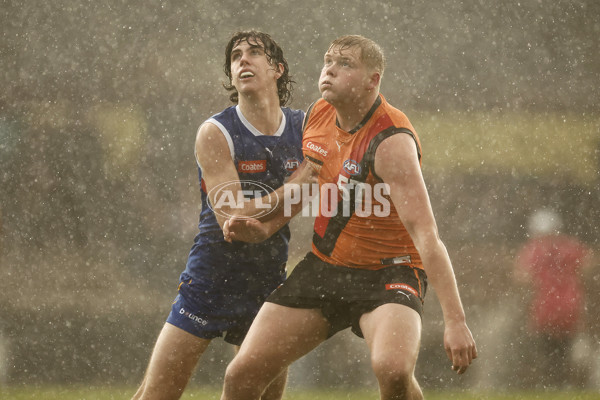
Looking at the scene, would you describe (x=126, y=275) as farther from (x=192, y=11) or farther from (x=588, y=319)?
(x=588, y=319)

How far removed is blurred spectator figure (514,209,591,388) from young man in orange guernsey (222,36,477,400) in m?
4.80

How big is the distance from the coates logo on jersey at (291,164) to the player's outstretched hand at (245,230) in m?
0.36

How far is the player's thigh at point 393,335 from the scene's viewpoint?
2.71m

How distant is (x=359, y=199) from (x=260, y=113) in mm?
762

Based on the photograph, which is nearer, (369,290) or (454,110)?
(369,290)

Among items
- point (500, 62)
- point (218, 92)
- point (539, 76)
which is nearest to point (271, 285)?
point (218, 92)

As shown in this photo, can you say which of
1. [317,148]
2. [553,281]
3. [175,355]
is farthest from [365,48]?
[553,281]

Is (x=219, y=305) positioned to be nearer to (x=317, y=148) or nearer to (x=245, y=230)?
(x=245, y=230)

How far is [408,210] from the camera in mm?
2824

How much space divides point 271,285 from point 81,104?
18.5 feet

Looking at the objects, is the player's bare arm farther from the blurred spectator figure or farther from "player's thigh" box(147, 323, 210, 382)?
the blurred spectator figure

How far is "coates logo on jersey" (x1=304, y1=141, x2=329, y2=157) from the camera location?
3.22 metres

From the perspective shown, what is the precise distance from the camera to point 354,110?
313 centimetres

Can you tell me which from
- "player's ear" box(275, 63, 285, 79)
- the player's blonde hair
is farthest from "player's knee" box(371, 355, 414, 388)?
"player's ear" box(275, 63, 285, 79)
